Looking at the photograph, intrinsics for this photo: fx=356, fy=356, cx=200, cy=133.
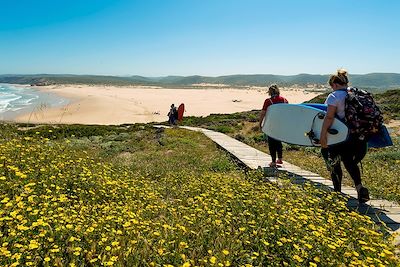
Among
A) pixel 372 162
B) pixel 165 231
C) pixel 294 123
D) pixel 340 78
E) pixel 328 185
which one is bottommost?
pixel 372 162

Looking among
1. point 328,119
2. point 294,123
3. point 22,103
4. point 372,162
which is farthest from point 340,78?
point 22,103

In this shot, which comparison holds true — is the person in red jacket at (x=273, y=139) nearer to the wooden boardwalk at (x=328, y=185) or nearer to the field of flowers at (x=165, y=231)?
the wooden boardwalk at (x=328, y=185)

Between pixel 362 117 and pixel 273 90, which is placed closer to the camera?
pixel 362 117

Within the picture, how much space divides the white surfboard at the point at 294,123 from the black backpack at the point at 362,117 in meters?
1.27

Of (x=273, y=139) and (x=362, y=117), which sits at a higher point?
(x=362, y=117)

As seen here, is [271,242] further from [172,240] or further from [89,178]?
[89,178]

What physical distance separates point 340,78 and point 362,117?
0.69m

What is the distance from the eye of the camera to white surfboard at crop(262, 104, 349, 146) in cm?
717

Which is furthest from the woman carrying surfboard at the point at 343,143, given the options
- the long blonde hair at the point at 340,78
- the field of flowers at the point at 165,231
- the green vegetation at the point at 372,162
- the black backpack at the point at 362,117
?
the green vegetation at the point at 372,162

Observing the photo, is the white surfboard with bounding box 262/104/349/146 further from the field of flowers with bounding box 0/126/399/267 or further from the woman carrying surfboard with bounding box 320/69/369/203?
the field of flowers with bounding box 0/126/399/267

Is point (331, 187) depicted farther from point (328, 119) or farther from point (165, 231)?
point (165, 231)

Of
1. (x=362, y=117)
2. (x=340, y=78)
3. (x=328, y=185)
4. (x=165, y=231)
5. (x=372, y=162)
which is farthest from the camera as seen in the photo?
(x=372, y=162)

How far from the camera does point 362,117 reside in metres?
5.43

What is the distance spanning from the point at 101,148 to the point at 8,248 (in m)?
11.8
